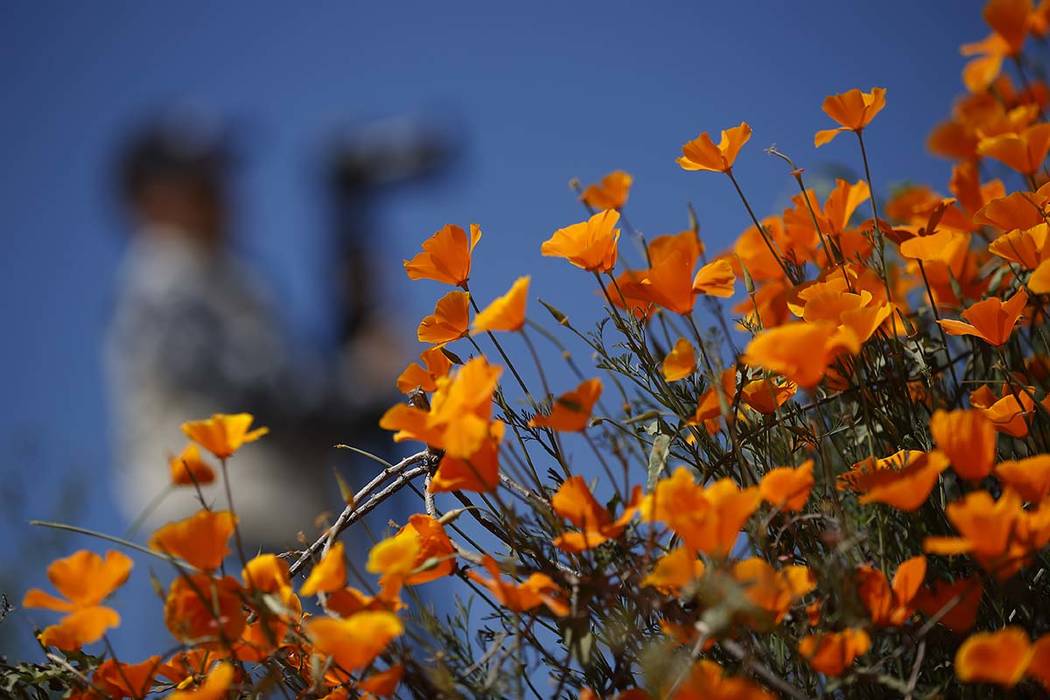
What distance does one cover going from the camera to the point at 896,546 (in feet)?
2.31

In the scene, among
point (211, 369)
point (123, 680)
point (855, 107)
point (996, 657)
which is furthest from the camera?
point (211, 369)

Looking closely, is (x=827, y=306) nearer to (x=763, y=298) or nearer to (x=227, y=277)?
(x=763, y=298)

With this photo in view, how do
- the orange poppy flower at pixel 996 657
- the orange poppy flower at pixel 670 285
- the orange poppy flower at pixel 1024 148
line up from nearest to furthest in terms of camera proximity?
1. the orange poppy flower at pixel 996 657
2. the orange poppy flower at pixel 670 285
3. the orange poppy flower at pixel 1024 148

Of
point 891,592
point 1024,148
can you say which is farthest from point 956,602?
point 1024,148

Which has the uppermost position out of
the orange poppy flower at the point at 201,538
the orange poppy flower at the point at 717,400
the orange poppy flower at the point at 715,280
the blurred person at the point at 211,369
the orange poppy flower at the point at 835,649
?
the orange poppy flower at the point at 715,280

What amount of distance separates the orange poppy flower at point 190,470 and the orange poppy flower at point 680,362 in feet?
1.08

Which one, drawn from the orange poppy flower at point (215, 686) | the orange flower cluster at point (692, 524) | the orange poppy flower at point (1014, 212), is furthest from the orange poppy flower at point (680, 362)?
the orange poppy flower at point (215, 686)

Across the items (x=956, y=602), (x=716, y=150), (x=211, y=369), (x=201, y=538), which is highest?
(x=716, y=150)

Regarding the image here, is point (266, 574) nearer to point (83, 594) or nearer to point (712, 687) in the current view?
point (83, 594)

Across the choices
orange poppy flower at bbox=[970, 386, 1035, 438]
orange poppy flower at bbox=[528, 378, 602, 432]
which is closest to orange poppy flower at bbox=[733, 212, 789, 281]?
orange poppy flower at bbox=[970, 386, 1035, 438]

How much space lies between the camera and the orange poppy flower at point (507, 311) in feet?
2.29

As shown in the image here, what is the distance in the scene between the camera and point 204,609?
63 centimetres

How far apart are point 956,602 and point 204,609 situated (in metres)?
0.44

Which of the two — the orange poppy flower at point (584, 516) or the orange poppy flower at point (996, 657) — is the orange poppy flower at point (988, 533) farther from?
the orange poppy flower at point (584, 516)
